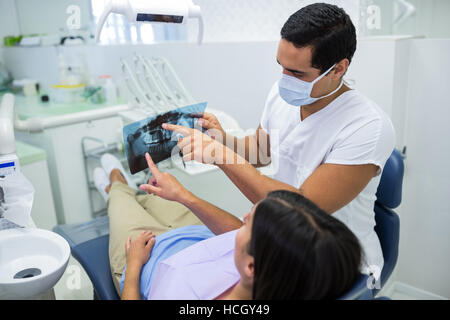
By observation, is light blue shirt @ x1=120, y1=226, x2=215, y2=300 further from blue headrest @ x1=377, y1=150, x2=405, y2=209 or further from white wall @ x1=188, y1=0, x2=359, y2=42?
white wall @ x1=188, y1=0, x2=359, y2=42

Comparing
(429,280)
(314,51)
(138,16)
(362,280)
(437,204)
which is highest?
(138,16)

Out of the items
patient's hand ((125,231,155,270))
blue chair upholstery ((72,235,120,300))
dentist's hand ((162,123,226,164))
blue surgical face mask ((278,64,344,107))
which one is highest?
blue surgical face mask ((278,64,344,107))

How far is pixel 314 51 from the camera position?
1.00 metres

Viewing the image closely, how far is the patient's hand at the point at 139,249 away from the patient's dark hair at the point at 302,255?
50cm

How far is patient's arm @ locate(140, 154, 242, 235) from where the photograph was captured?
1.04 metres

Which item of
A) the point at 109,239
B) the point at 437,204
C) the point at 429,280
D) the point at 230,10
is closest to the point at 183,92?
the point at 230,10

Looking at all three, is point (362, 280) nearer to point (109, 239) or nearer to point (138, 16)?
point (138, 16)

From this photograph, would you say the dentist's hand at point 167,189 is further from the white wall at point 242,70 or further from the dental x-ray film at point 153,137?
the white wall at point 242,70

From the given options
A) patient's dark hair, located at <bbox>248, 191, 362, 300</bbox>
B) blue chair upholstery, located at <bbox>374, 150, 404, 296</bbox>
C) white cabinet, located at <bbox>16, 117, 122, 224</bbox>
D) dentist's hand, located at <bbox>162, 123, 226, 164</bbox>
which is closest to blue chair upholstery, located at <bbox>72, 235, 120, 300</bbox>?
dentist's hand, located at <bbox>162, 123, 226, 164</bbox>

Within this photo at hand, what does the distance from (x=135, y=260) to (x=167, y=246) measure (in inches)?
4.6

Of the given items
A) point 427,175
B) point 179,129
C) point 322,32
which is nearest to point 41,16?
point 179,129

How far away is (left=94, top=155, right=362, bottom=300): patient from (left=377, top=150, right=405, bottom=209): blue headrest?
0.48 metres

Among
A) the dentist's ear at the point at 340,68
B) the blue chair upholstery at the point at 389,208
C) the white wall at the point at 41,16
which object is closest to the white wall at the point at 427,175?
the blue chair upholstery at the point at 389,208

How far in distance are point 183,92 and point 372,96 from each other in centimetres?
103
